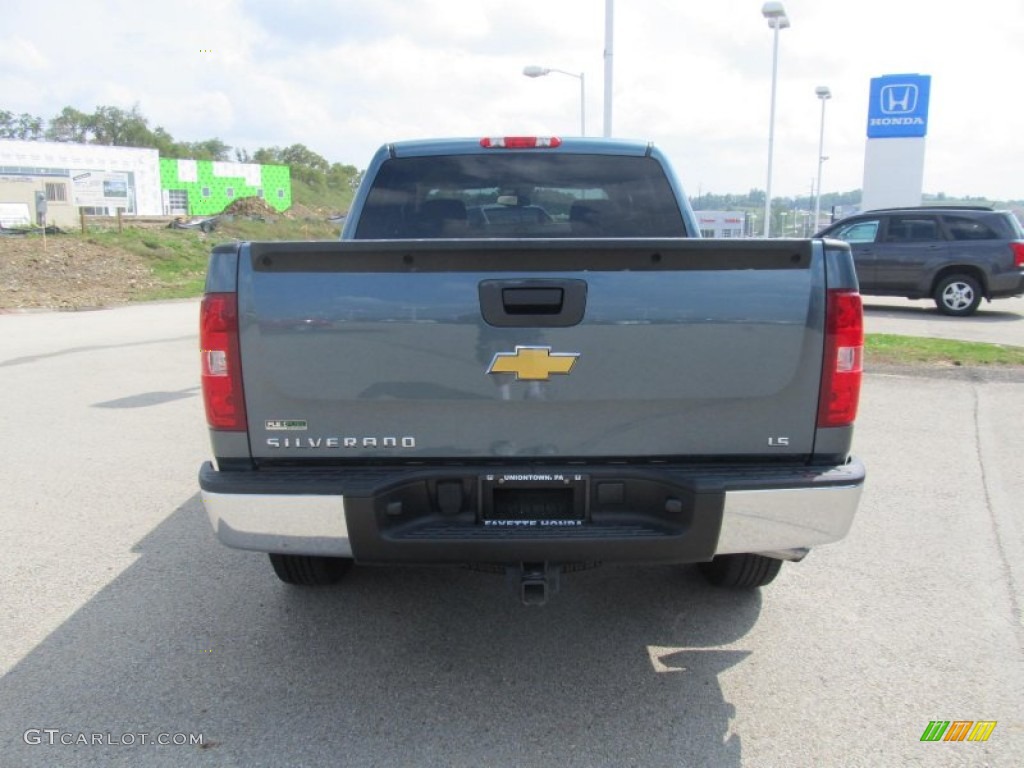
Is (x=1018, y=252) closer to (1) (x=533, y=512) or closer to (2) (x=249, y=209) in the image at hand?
(1) (x=533, y=512)

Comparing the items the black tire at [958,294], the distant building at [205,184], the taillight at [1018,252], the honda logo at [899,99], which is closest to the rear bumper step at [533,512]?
the taillight at [1018,252]

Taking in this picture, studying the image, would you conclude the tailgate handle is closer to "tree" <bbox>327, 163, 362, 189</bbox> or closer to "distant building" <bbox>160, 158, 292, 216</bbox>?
"distant building" <bbox>160, 158, 292, 216</bbox>

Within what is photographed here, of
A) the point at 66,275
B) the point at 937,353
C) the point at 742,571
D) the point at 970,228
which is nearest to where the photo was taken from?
the point at 742,571

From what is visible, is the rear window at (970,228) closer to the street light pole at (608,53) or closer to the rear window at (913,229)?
the rear window at (913,229)

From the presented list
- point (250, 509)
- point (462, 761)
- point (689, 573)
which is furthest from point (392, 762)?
point (689, 573)

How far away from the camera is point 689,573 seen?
4.42m

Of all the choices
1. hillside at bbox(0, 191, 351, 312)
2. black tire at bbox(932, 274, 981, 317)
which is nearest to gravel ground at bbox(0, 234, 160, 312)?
hillside at bbox(0, 191, 351, 312)

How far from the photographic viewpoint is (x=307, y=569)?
4.01 m

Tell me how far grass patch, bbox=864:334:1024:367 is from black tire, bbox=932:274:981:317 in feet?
15.7

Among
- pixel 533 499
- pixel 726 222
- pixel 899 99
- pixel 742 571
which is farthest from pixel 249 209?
pixel 533 499

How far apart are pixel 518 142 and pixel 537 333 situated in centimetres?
212

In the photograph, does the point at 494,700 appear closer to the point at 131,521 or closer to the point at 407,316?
the point at 407,316

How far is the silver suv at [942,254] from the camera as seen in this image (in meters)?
15.3

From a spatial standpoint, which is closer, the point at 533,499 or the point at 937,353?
the point at 533,499
